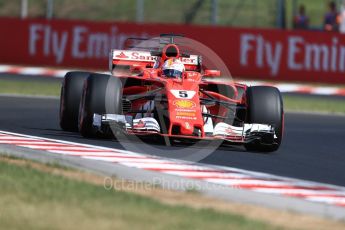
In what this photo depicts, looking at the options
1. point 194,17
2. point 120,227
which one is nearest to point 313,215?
point 120,227

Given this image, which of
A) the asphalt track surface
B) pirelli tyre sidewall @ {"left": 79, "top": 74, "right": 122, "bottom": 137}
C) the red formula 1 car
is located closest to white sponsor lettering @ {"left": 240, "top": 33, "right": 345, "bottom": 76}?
the asphalt track surface

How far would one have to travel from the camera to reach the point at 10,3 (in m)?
32.9

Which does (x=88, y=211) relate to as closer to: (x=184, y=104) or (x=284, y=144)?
(x=184, y=104)

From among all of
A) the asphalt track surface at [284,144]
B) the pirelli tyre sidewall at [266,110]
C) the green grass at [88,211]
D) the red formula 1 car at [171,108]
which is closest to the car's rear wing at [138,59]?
the red formula 1 car at [171,108]

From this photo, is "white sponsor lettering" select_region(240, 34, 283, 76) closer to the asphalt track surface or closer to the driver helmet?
the asphalt track surface

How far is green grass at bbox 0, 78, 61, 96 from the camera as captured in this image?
21.5 m

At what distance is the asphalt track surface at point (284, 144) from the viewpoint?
10.7 metres

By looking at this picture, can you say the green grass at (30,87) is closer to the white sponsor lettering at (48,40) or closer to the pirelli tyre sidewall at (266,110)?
the white sponsor lettering at (48,40)

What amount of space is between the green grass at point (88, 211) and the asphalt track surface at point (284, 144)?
261 centimetres

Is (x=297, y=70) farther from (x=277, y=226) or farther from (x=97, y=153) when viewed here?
(x=277, y=226)

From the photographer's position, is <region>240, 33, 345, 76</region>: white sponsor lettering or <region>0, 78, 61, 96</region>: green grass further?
<region>240, 33, 345, 76</region>: white sponsor lettering

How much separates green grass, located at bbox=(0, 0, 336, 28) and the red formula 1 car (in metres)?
16.0

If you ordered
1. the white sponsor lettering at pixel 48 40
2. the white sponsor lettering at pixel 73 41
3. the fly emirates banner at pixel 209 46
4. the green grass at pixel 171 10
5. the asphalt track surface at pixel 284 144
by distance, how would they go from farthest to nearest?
the green grass at pixel 171 10
the white sponsor lettering at pixel 48 40
the white sponsor lettering at pixel 73 41
the fly emirates banner at pixel 209 46
the asphalt track surface at pixel 284 144

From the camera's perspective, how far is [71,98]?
514 inches
